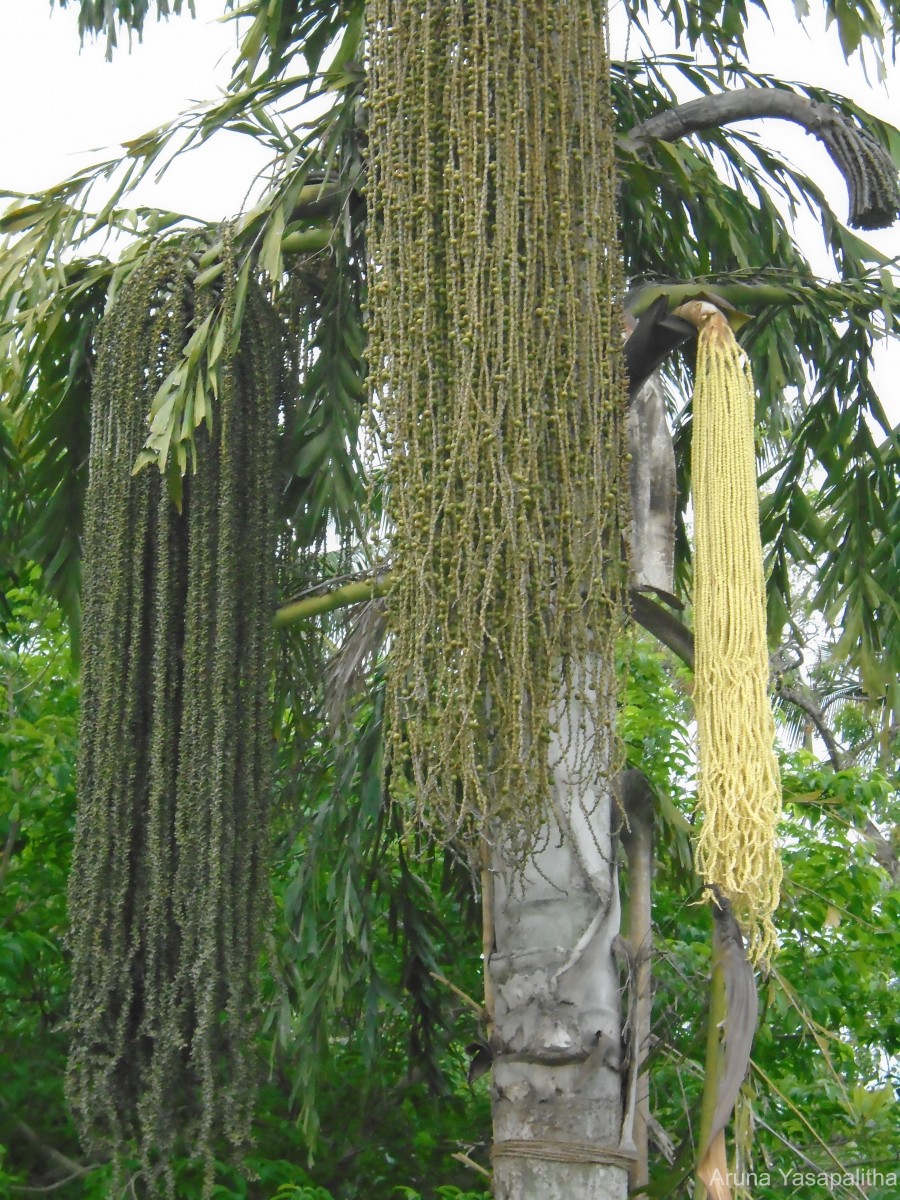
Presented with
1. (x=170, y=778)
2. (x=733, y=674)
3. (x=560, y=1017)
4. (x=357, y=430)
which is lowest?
(x=560, y=1017)

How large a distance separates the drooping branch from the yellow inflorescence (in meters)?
0.59

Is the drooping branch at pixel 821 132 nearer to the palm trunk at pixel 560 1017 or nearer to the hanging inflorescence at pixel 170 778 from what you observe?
the hanging inflorescence at pixel 170 778

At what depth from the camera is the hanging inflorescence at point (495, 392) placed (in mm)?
2602

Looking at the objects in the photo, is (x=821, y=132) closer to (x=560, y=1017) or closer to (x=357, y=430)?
(x=357, y=430)

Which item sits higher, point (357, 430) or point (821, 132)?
point (821, 132)

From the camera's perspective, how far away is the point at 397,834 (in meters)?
4.62

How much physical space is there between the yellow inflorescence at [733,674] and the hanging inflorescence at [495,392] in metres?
0.22

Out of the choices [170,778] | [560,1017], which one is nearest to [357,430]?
[170,778]

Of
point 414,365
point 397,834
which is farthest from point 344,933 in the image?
point 414,365

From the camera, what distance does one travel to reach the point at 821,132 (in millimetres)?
3504

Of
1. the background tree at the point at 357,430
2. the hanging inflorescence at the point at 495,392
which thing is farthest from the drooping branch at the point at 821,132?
the hanging inflorescence at the point at 495,392

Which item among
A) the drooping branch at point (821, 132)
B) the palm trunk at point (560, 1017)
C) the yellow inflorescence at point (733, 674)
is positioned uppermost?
the drooping branch at point (821, 132)

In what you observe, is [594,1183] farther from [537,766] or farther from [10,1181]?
[10,1181]

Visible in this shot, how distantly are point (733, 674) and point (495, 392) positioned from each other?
0.70m
